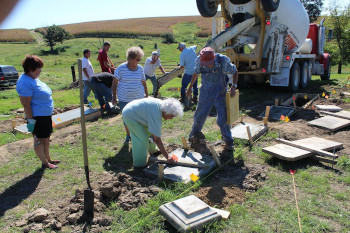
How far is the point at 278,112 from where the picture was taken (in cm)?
771

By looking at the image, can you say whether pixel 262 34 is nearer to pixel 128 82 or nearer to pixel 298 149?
pixel 298 149

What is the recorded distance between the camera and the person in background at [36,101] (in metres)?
4.29

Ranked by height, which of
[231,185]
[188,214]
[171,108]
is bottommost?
[231,185]

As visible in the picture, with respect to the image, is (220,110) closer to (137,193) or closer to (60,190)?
(137,193)

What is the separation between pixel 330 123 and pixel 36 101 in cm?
585

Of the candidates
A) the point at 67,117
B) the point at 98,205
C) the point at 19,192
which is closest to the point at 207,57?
the point at 98,205

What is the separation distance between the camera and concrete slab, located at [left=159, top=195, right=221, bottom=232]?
3168 mm

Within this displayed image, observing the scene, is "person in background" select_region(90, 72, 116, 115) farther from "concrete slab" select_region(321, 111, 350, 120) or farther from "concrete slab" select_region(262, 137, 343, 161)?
"concrete slab" select_region(321, 111, 350, 120)

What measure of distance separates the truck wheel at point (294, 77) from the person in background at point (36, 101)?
27.0 ft

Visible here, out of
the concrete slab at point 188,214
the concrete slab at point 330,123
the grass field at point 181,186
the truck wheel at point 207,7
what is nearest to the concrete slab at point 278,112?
the grass field at point 181,186

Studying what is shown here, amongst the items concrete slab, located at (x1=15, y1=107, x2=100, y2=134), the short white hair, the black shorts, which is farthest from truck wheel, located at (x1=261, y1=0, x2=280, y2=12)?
the black shorts

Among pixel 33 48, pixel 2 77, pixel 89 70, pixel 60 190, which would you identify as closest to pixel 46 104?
pixel 60 190

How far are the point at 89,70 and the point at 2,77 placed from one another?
8.98m

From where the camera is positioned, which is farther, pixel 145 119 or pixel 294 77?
pixel 294 77
